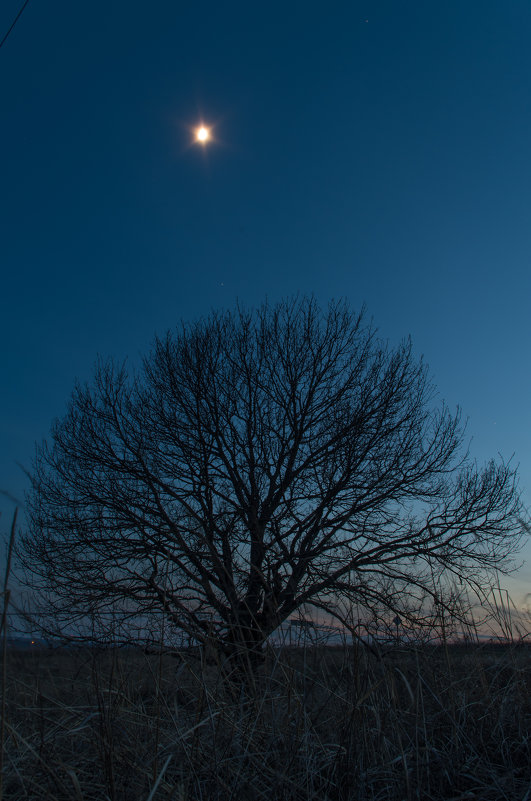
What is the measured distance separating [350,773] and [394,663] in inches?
41.1

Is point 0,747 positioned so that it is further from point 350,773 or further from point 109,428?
point 109,428

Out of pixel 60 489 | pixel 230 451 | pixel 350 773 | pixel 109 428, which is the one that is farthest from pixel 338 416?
pixel 350 773

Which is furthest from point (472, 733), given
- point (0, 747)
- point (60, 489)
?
point (60, 489)

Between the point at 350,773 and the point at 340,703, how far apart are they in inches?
20.7

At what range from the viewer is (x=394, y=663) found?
8.43 feet

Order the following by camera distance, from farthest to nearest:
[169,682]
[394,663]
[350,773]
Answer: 1. [394,663]
2. [169,682]
3. [350,773]

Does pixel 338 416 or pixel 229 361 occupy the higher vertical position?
pixel 229 361

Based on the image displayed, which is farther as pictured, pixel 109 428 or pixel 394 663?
pixel 109 428

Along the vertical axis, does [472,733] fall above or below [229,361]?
below

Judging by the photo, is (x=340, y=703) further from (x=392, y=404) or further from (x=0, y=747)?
(x=392, y=404)

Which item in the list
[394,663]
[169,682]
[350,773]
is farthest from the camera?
[394,663]

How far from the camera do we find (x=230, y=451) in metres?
10.3

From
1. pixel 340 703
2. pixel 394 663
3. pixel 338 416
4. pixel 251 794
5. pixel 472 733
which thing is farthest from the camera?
pixel 338 416

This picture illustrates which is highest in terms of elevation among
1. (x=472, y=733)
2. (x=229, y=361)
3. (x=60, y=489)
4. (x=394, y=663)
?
(x=229, y=361)
